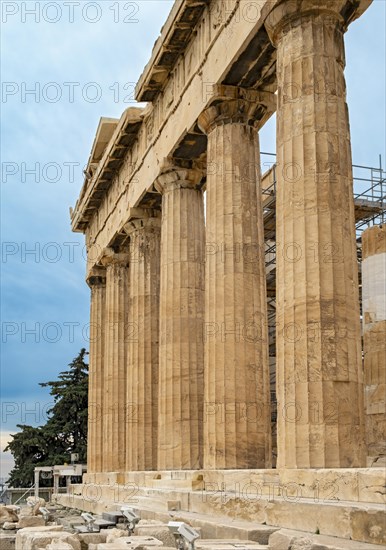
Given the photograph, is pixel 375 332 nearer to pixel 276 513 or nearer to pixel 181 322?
pixel 181 322

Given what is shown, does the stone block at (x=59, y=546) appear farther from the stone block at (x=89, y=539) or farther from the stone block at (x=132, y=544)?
the stone block at (x=89, y=539)

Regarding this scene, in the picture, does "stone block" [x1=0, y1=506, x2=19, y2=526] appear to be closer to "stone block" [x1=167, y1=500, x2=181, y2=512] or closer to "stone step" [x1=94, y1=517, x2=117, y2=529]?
"stone step" [x1=94, y1=517, x2=117, y2=529]

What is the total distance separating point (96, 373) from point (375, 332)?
17.2 meters

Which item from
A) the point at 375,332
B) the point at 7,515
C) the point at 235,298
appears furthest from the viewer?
the point at 375,332

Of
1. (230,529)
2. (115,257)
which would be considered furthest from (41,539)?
(115,257)

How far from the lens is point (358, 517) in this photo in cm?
980

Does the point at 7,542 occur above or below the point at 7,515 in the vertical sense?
above

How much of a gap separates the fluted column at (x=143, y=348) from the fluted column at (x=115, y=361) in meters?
4.07

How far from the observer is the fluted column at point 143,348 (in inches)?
1099

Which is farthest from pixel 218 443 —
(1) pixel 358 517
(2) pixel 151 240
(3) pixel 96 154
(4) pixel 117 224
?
(3) pixel 96 154

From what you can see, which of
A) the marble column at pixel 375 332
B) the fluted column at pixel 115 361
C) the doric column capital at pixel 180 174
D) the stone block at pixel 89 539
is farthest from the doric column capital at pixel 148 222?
the stone block at pixel 89 539

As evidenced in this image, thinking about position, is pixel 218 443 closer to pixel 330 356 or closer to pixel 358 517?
pixel 330 356

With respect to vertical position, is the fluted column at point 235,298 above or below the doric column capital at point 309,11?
below

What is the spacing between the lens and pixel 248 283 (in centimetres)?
1919
